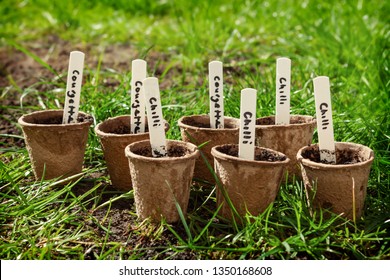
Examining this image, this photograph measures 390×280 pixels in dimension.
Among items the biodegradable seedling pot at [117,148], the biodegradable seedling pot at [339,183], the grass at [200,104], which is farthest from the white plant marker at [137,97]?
the biodegradable seedling pot at [339,183]

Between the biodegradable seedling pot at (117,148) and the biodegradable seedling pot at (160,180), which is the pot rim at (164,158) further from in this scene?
the biodegradable seedling pot at (117,148)

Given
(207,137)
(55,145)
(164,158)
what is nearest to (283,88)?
(207,137)

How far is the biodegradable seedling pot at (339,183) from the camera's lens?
2031 mm

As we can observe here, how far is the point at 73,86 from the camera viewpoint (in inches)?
93.6

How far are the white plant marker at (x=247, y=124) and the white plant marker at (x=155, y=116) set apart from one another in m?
0.26

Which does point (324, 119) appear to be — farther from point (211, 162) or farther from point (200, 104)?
point (200, 104)

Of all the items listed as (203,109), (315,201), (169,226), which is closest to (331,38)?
(203,109)

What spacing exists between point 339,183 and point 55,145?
102 centimetres

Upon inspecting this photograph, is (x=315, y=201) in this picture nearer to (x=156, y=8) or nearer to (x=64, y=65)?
(x=64, y=65)

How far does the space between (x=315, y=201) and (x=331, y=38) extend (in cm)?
193

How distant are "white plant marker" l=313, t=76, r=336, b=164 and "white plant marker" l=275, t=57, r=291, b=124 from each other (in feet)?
0.69

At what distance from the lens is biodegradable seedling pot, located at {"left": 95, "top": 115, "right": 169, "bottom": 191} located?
7.56 ft
